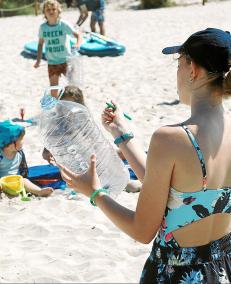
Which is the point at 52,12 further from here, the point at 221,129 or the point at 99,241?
the point at 221,129

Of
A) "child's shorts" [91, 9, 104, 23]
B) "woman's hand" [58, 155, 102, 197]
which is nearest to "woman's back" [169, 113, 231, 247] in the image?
"woman's hand" [58, 155, 102, 197]

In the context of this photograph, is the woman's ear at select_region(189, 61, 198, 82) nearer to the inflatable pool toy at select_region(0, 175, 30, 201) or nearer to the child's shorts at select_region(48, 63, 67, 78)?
the inflatable pool toy at select_region(0, 175, 30, 201)

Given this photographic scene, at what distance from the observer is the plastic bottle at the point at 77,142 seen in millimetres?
3096

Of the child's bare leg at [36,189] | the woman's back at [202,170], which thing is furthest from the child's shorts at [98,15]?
the woman's back at [202,170]

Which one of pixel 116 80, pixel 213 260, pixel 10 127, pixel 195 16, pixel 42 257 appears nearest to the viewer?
pixel 213 260

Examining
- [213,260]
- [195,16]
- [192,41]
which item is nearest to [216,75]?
[192,41]

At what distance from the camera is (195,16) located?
17.7m

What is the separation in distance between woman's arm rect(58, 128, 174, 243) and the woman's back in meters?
0.04

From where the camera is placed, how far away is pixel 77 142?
3.52 m

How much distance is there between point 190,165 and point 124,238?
2.32m

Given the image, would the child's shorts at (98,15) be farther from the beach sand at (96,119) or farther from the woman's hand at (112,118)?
the woman's hand at (112,118)

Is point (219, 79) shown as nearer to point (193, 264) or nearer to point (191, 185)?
point (191, 185)

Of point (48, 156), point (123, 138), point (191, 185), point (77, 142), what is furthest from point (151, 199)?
point (48, 156)

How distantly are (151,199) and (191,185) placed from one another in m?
0.14
